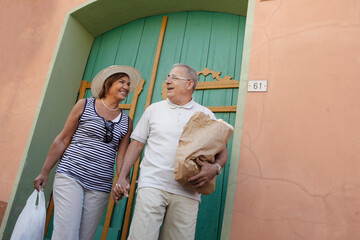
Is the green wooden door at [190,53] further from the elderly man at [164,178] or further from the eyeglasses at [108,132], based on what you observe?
the eyeglasses at [108,132]

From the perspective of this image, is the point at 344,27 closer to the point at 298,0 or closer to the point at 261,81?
the point at 298,0

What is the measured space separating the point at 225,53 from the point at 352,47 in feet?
4.16

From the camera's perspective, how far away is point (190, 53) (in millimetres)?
3521

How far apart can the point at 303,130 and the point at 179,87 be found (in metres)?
0.97

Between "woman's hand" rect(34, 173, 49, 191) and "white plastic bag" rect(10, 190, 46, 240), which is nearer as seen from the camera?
"white plastic bag" rect(10, 190, 46, 240)

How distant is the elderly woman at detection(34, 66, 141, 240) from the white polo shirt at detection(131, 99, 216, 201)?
0.79ft

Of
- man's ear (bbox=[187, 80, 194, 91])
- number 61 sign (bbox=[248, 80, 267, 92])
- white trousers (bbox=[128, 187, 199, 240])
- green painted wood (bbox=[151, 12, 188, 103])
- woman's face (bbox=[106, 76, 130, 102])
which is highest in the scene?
green painted wood (bbox=[151, 12, 188, 103])

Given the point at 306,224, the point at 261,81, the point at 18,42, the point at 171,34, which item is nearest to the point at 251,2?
the point at 261,81

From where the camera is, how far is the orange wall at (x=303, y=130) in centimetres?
213

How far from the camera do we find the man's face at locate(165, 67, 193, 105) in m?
2.31

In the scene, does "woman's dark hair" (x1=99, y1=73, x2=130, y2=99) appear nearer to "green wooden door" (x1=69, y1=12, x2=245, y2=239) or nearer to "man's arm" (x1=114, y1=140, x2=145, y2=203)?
"man's arm" (x1=114, y1=140, x2=145, y2=203)

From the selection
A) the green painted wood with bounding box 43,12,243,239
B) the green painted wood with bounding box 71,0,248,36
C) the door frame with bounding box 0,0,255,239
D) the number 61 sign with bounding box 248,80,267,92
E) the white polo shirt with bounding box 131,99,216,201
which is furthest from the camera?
the green painted wood with bounding box 71,0,248,36

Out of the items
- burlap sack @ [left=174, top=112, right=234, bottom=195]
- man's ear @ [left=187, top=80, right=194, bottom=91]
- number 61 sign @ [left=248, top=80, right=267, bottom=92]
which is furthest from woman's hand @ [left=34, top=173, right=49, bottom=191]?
number 61 sign @ [left=248, top=80, right=267, bottom=92]

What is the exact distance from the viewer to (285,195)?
2.22 metres
